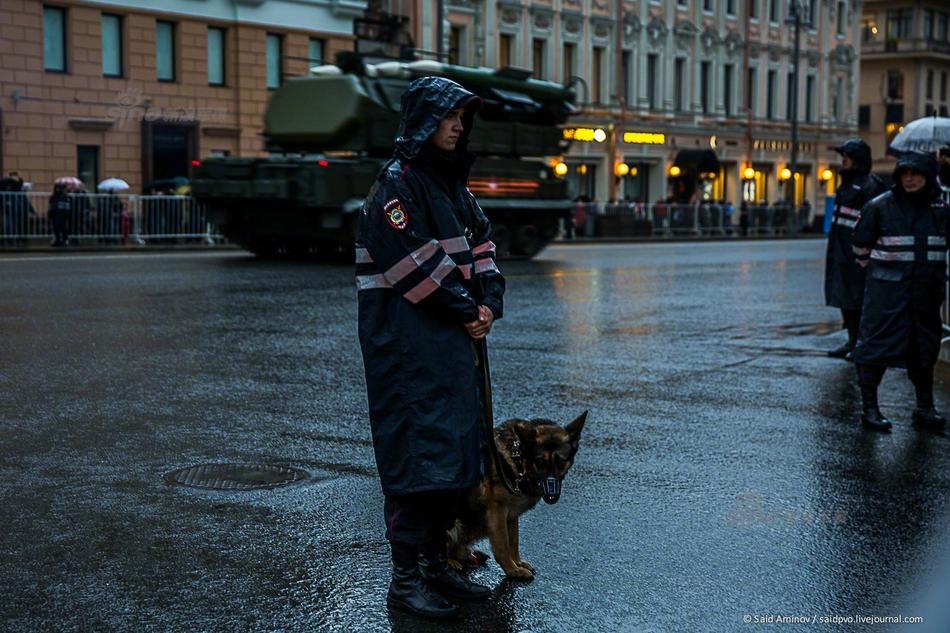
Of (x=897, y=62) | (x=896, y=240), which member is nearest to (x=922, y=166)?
(x=896, y=240)

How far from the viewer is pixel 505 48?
5028cm

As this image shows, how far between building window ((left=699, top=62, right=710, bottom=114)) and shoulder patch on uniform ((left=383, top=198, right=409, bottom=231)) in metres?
56.0

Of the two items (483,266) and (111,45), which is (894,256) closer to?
(483,266)

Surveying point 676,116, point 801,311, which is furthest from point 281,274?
point 676,116

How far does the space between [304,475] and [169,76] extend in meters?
31.8

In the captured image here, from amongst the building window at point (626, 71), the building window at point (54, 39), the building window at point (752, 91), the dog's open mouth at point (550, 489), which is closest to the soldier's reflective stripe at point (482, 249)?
the dog's open mouth at point (550, 489)

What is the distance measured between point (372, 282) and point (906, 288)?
15.3 ft

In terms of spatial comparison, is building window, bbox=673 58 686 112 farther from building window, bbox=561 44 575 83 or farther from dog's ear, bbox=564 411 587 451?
dog's ear, bbox=564 411 587 451

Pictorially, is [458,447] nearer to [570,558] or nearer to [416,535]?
[416,535]

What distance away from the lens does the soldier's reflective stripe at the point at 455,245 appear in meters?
4.45

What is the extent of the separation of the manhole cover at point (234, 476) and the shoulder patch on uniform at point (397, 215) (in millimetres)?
2274

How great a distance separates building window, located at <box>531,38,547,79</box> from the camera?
51584 mm

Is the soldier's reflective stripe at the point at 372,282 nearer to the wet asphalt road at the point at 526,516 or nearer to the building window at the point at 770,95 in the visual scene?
the wet asphalt road at the point at 526,516

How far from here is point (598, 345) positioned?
11.9m
